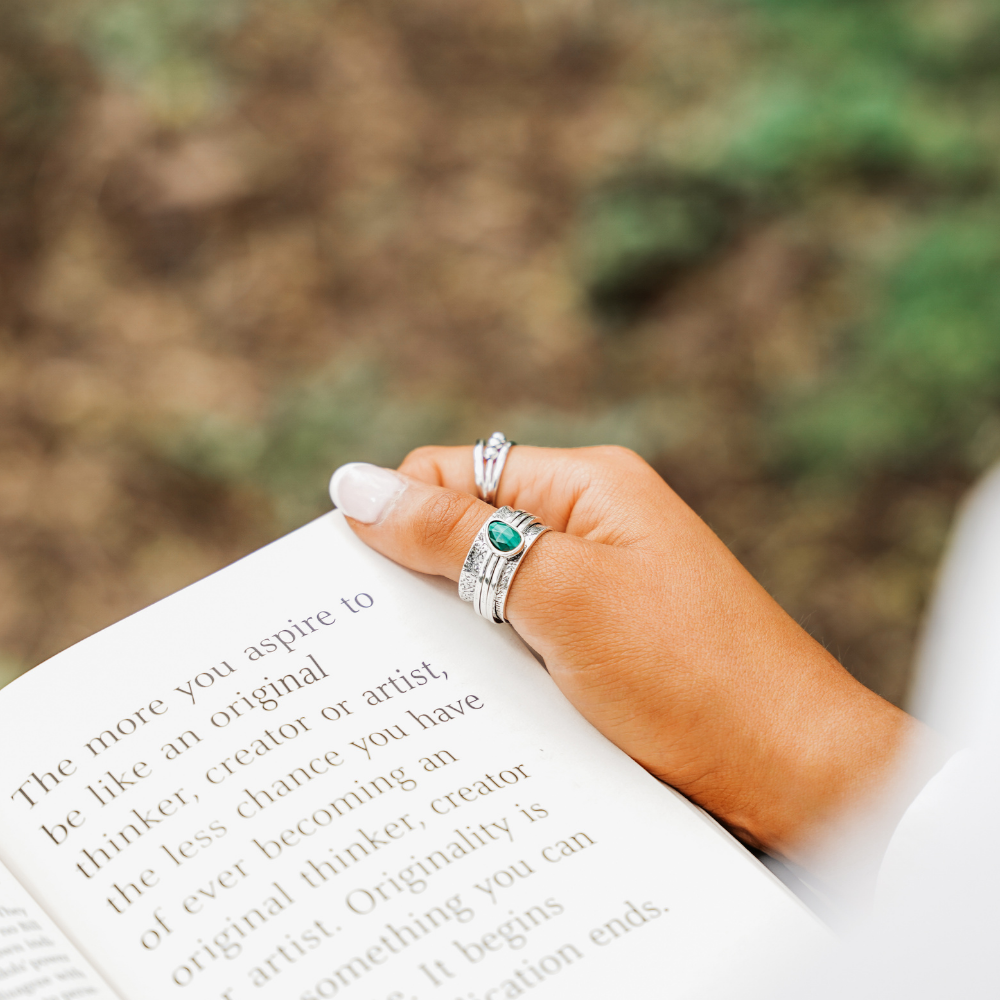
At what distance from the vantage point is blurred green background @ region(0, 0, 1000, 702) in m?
2.03

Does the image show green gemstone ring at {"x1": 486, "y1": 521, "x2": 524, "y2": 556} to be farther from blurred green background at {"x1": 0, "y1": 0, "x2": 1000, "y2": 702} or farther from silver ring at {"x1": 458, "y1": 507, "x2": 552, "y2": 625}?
blurred green background at {"x1": 0, "y1": 0, "x2": 1000, "y2": 702}

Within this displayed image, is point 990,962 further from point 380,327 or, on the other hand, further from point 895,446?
point 380,327

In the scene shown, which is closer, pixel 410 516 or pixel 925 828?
pixel 925 828

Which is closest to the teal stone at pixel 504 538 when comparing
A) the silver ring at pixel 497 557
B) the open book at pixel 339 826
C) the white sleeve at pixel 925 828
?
the silver ring at pixel 497 557

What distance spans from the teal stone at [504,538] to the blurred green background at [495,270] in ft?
3.31

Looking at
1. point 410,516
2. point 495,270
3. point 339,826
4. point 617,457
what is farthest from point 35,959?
point 495,270

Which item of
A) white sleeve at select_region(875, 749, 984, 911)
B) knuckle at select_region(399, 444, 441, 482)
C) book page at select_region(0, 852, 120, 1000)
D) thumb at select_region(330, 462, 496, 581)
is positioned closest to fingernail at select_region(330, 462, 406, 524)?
thumb at select_region(330, 462, 496, 581)

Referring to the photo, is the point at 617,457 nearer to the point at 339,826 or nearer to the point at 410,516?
the point at 410,516

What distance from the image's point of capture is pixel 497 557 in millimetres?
1086

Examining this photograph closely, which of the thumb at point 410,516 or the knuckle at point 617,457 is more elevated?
the knuckle at point 617,457

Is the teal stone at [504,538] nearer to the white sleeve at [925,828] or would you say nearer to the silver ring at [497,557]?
the silver ring at [497,557]

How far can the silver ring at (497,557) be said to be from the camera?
1085 millimetres

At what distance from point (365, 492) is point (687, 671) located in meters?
0.44

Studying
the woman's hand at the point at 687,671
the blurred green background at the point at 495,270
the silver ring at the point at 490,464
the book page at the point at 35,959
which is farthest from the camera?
the blurred green background at the point at 495,270
